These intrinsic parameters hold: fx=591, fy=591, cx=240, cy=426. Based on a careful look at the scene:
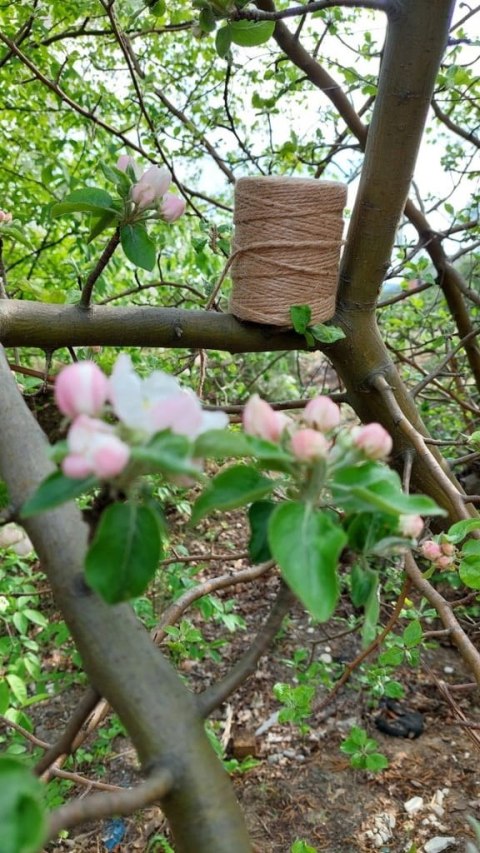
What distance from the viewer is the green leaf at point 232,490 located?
36 centimetres

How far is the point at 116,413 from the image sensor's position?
0.33m

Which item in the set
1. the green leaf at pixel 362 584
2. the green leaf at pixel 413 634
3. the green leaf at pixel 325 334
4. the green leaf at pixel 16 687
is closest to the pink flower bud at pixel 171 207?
the green leaf at pixel 325 334

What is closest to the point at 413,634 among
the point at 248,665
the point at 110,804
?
the point at 248,665

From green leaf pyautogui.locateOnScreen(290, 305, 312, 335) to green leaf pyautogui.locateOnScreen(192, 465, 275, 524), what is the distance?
636 mm

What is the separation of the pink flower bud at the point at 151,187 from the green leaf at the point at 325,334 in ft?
1.28

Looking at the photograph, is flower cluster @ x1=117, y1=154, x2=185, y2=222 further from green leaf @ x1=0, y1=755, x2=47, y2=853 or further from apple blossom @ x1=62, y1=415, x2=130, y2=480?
green leaf @ x1=0, y1=755, x2=47, y2=853

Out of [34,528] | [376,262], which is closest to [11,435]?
[34,528]

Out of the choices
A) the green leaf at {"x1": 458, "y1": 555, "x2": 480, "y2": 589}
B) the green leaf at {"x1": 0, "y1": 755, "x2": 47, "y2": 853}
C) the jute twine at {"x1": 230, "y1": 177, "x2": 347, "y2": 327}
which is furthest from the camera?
the jute twine at {"x1": 230, "y1": 177, "x2": 347, "y2": 327}

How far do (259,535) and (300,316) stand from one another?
624mm

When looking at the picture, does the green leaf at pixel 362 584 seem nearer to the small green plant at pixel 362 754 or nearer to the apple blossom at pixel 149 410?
the apple blossom at pixel 149 410

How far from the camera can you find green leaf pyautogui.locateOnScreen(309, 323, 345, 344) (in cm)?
99

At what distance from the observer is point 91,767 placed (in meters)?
1.58

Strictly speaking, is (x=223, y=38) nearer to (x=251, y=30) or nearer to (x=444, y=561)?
(x=251, y=30)

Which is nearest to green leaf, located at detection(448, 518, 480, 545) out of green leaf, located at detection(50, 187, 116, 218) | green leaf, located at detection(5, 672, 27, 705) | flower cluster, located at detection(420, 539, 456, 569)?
flower cluster, located at detection(420, 539, 456, 569)
